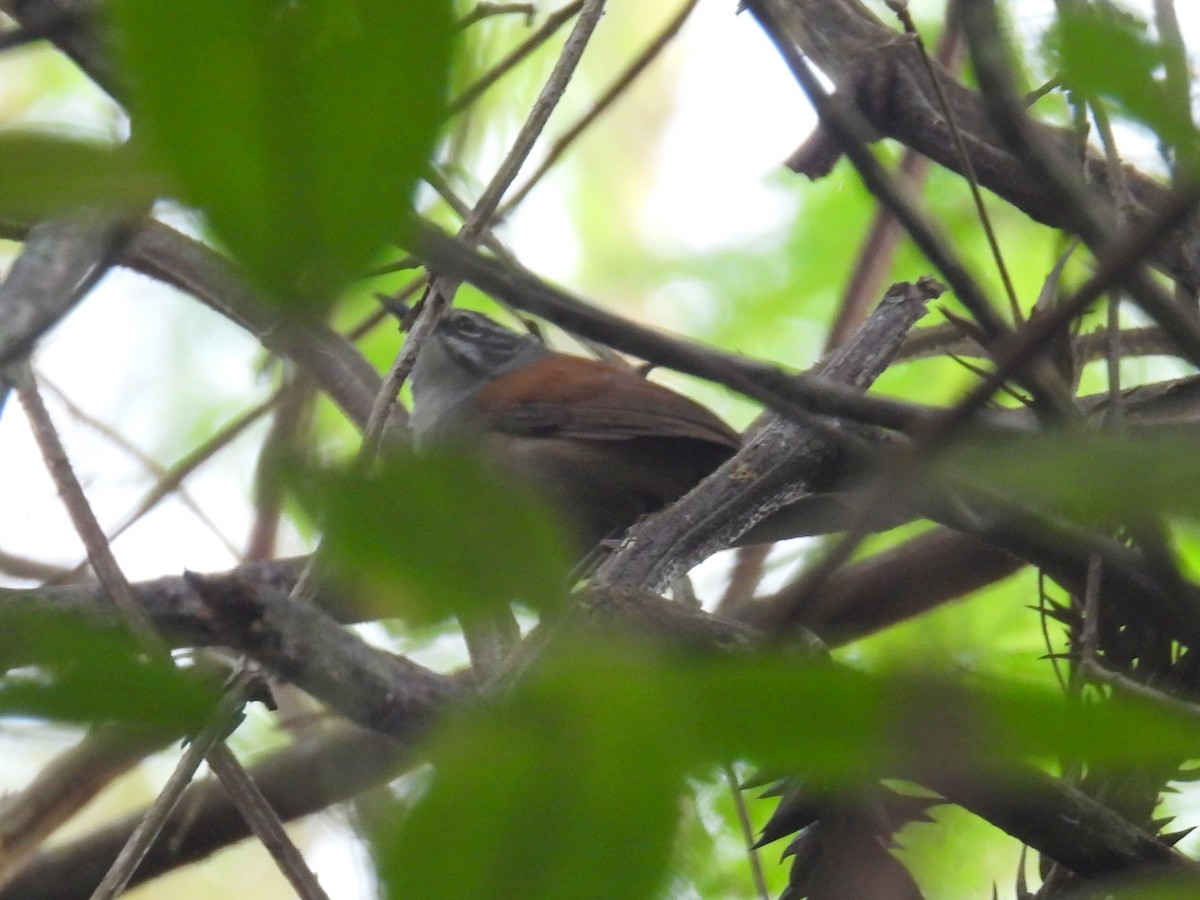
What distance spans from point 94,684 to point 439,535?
0.50ft

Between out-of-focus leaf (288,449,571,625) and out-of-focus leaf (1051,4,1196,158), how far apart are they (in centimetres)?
35

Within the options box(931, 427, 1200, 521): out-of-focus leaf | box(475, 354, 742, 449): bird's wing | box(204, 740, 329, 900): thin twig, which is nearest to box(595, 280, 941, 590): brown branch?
box(204, 740, 329, 900): thin twig

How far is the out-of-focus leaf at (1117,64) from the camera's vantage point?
1.98 feet

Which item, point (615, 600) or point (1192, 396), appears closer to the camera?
point (615, 600)

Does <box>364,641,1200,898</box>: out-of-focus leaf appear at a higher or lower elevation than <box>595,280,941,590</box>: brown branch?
lower

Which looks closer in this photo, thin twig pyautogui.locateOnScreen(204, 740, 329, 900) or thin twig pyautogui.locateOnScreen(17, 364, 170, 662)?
thin twig pyautogui.locateOnScreen(204, 740, 329, 900)

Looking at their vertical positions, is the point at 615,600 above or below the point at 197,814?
below

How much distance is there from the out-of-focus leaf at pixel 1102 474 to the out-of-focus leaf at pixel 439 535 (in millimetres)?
225

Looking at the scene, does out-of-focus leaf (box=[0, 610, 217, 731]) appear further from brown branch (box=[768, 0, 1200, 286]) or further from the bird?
the bird

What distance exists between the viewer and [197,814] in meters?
3.06

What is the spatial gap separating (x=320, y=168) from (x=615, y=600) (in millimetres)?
1241

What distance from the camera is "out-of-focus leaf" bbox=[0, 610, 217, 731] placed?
1.60ft

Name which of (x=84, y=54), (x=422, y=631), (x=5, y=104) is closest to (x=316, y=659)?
(x=422, y=631)

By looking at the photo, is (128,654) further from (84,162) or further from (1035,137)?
(1035,137)
